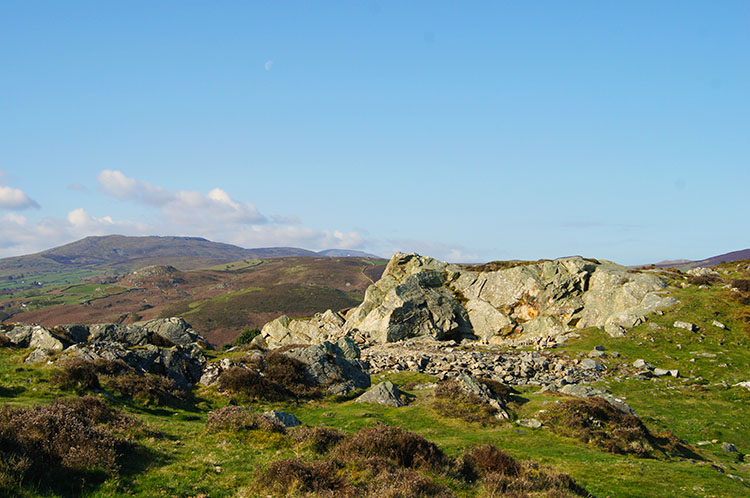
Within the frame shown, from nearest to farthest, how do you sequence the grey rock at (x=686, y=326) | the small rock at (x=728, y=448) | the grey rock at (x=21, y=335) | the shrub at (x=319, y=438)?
the shrub at (x=319, y=438) → the small rock at (x=728, y=448) → the grey rock at (x=21, y=335) → the grey rock at (x=686, y=326)

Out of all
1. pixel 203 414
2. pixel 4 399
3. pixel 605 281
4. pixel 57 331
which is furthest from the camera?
pixel 605 281

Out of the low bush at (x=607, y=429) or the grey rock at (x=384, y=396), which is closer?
the low bush at (x=607, y=429)

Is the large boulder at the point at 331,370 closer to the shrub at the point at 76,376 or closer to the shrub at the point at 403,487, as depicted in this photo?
the shrub at the point at 76,376

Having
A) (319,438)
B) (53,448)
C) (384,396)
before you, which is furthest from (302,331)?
(53,448)

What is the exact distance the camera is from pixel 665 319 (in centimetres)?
4488

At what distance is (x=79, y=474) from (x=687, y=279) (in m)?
63.6

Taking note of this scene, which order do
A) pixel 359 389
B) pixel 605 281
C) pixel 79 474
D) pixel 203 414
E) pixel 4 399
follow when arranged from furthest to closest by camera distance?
pixel 605 281
pixel 359 389
pixel 203 414
pixel 4 399
pixel 79 474

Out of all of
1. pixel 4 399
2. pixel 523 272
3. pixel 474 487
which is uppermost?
pixel 523 272

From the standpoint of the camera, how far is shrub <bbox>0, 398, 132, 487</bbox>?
35.3ft

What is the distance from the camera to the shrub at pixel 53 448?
10766 mm

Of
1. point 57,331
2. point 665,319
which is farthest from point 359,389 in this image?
point 665,319

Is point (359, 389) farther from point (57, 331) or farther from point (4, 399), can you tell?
point (57, 331)

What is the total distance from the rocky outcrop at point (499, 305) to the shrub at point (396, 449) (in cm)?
3627

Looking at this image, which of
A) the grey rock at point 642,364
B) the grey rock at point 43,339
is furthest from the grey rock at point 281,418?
the grey rock at point 642,364
